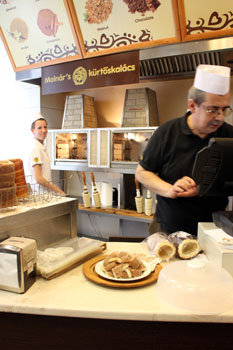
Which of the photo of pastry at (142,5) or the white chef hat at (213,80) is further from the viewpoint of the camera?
the photo of pastry at (142,5)

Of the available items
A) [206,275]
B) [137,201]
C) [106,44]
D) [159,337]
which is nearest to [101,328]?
[159,337]

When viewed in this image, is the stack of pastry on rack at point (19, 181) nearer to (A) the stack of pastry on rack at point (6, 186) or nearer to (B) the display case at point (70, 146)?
(A) the stack of pastry on rack at point (6, 186)

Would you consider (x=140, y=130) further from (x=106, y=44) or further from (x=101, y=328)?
(x=101, y=328)

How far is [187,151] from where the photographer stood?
1.84 m

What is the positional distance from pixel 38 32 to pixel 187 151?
2.50 metres

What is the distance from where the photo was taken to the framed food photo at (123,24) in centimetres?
263

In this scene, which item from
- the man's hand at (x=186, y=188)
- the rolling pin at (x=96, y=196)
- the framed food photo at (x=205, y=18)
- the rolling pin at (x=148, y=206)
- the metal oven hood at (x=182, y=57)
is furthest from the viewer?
the rolling pin at (x=96, y=196)

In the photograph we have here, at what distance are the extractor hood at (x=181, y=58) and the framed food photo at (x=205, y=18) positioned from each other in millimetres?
63

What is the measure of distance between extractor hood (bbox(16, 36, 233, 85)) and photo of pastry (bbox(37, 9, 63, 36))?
1.53ft

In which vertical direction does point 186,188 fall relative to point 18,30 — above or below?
below

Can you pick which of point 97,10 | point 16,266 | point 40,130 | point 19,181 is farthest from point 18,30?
point 16,266

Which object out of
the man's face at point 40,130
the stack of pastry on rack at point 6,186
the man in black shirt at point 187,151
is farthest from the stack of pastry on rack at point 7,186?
the man's face at point 40,130

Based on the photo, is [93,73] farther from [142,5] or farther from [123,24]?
[142,5]

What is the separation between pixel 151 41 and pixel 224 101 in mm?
1504
